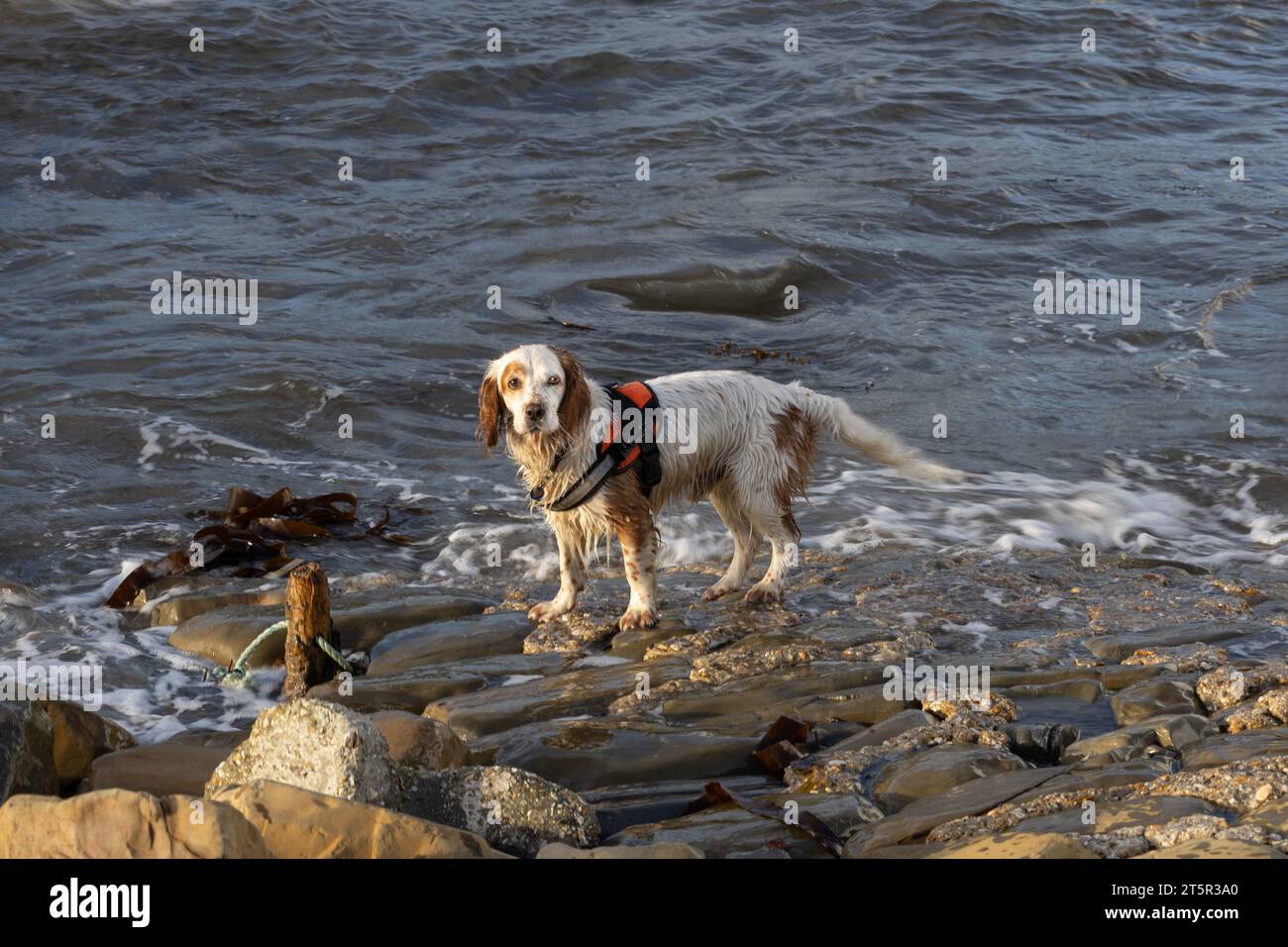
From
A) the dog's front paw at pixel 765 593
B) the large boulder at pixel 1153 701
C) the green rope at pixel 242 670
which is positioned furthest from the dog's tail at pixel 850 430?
the green rope at pixel 242 670

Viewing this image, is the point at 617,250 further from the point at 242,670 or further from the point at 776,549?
the point at 242,670

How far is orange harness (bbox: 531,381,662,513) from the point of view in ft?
22.4

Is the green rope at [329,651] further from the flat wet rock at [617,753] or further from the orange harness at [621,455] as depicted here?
the orange harness at [621,455]

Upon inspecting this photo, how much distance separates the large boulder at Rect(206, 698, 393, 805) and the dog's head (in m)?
2.38

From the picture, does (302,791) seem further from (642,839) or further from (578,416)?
(578,416)

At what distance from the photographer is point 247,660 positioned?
648 cm

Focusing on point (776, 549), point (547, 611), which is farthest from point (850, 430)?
point (547, 611)

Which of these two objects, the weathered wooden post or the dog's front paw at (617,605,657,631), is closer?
the weathered wooden post

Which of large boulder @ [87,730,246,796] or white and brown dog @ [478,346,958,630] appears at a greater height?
white and brown dog @ [478,346,958,630]

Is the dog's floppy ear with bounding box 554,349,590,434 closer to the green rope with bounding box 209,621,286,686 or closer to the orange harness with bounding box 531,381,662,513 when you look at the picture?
the orange harness with bounding box 531,381,662,513

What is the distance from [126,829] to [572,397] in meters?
3.33

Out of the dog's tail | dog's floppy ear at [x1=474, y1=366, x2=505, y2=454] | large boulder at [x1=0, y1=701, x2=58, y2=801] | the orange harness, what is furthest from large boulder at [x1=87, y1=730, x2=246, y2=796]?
the dog's tail

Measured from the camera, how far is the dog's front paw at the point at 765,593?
7242 millimetres

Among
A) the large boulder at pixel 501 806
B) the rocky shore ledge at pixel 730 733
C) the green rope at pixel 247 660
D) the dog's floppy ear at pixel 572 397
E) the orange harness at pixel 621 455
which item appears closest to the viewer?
the rocky shore ledge at pixel 730 733
